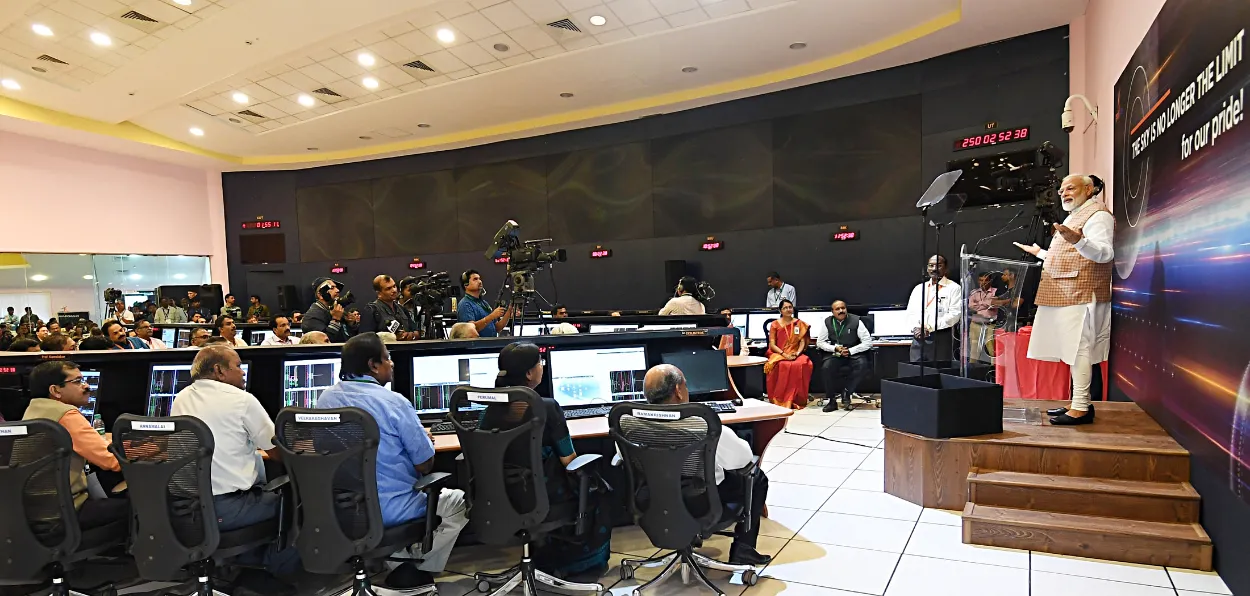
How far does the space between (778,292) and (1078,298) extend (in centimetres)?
510

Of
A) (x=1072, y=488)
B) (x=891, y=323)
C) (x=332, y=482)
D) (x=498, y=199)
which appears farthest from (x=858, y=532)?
(x=498, y=199)

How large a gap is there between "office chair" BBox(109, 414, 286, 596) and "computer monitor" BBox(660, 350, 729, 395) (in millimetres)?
2539

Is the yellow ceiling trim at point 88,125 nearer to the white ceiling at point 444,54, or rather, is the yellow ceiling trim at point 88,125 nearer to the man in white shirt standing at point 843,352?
the white ceiling at point 444,54

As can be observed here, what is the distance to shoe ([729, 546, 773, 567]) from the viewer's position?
318cm

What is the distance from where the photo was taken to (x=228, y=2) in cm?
648

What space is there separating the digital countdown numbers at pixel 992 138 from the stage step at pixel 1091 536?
552 cm

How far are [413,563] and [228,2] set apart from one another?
6.21m

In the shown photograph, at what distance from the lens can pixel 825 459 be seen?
5297mm

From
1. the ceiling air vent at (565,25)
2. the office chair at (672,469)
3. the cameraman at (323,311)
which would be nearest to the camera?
the office chair at (672,469)

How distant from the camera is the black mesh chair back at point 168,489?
2.53m

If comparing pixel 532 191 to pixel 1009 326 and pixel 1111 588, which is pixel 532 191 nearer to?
pixel 1009 326

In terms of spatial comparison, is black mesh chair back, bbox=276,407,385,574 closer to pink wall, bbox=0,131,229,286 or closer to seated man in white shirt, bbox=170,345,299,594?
seated man in white shirt, bbox=170,345,299,594

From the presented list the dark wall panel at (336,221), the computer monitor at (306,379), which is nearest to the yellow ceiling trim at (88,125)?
the dark wall panel at (336,221)

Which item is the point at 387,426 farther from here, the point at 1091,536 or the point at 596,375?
the point at 1091,536
